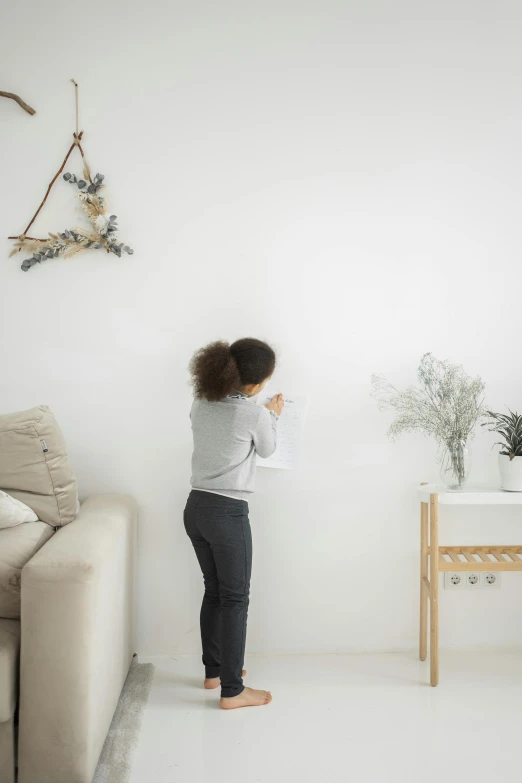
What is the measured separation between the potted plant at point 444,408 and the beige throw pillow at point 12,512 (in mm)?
1373

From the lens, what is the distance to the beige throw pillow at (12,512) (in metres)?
2.01

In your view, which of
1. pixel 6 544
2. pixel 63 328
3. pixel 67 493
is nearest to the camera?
pixel 6 544

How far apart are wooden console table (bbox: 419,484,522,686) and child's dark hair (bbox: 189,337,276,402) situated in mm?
800

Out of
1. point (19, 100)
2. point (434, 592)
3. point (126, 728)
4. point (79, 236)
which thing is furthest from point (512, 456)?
point (19, 100)

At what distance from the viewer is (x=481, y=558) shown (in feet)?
8.62

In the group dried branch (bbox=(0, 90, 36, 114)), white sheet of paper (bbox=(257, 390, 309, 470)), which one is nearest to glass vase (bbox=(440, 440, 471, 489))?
white sheet of paper (bbox=(257, 390, 309, 470))

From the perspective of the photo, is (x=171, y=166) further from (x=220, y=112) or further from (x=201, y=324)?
(x=201, y=324)

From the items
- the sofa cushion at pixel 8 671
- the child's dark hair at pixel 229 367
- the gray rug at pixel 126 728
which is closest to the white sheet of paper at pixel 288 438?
the child's dark hair at pixel 229 367

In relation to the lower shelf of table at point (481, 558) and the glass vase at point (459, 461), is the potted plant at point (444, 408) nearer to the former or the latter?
the glass vase at point (459, 461)

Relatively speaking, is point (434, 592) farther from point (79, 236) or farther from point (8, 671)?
point (79, 236)

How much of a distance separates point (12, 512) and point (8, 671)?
50 cm

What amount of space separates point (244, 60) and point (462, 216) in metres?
1.09

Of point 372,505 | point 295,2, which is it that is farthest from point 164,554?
point 295,2

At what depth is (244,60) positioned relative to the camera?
269 cm
